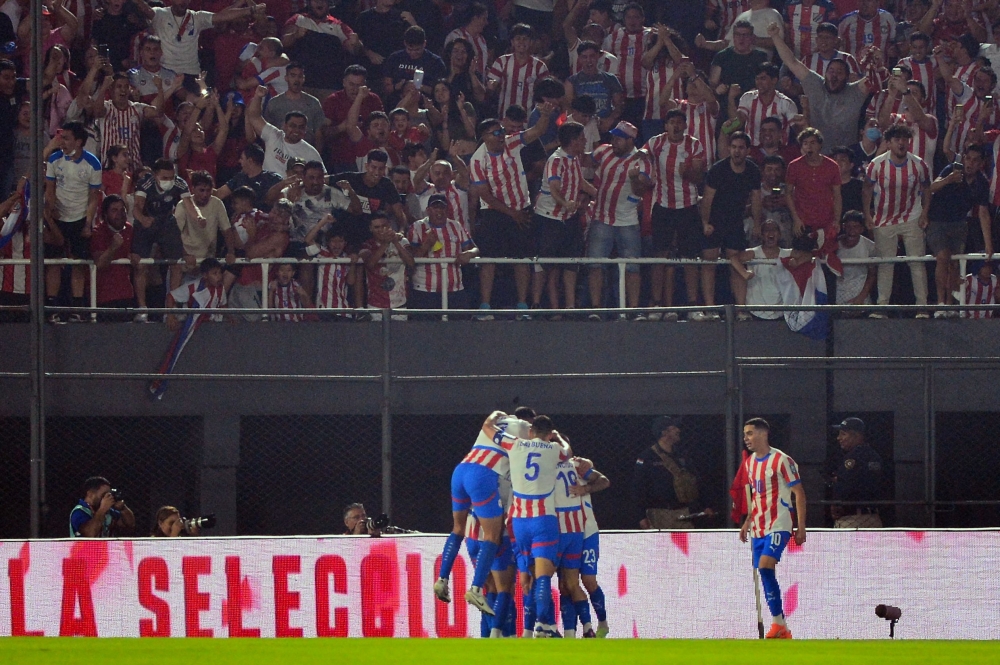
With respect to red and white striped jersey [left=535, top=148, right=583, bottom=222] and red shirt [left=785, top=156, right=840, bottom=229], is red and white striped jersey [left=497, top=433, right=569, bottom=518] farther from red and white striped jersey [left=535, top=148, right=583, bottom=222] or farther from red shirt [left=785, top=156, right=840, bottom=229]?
red shirt [left=785, top=156, right=840, bottom=229]

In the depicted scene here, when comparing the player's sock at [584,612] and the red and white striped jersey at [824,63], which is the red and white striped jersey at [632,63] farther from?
the player's sock at [584,612]

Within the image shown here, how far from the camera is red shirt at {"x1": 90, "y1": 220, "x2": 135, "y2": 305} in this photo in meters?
13.3

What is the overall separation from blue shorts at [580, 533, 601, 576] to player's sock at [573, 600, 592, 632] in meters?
0.24

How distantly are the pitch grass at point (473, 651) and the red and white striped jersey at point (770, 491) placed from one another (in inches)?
111

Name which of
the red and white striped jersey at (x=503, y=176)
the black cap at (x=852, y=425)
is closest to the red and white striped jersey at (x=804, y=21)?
the red and white striped jersey at (x=503, y=176)

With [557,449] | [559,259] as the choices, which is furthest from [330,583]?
[559,259]

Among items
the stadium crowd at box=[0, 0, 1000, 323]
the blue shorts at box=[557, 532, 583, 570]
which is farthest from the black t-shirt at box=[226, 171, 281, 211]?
the blue shorts at box=[557, 532, 583, 570]

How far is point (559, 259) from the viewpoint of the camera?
1330 cm

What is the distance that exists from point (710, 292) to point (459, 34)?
15.5ft

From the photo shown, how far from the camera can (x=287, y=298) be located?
1345cm

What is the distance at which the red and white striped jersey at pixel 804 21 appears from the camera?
16703 mm

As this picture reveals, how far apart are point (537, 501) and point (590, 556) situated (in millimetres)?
584

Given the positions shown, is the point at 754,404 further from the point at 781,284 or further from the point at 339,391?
the point at 339,391

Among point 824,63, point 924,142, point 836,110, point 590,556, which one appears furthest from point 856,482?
point 824,63
